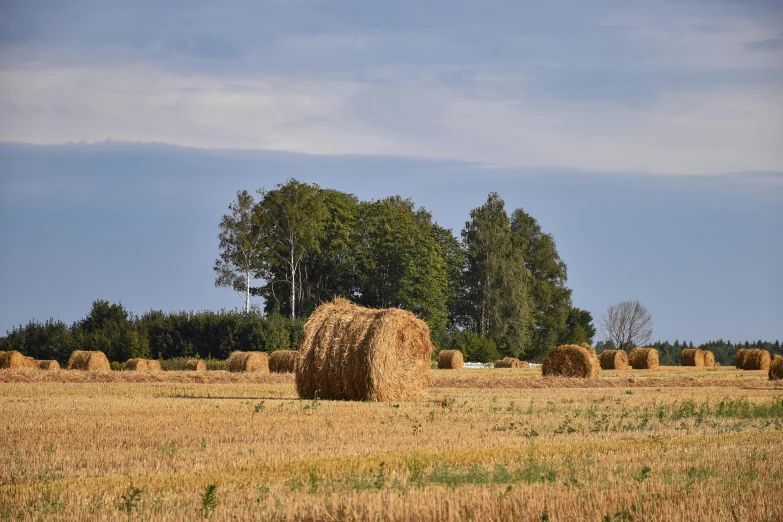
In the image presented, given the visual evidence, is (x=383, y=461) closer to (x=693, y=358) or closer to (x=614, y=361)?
(x=614, y=361)

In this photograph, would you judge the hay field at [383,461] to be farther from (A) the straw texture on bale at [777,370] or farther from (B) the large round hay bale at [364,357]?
(A) the straw texture on bale at [777,370]

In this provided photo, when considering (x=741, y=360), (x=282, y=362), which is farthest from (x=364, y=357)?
(x=741, y=360)

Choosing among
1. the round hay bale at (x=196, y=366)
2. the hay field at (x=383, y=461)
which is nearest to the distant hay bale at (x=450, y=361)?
the round hay bale at (x=196, y=366)

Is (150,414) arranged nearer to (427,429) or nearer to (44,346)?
(427,429)

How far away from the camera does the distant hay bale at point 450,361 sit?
5044cm

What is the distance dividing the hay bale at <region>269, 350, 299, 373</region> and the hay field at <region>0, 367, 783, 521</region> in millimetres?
18159

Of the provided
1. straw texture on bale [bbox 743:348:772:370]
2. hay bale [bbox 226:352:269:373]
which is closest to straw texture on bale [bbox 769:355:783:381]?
straw texture on bale [bbox 743:348:772:370]

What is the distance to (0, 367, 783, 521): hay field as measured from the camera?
7.60m

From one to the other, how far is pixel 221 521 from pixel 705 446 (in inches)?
289

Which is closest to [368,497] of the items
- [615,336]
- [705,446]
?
[705,446]

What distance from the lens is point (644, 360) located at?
50062mm

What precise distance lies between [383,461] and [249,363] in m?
27.5

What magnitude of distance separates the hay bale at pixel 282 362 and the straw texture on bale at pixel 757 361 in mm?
25218

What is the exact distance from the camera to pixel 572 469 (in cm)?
963
